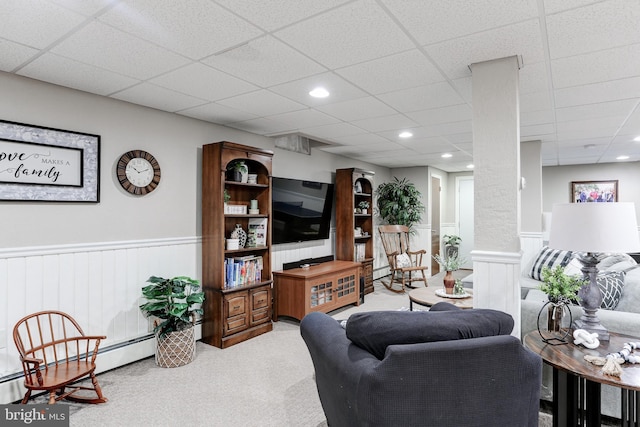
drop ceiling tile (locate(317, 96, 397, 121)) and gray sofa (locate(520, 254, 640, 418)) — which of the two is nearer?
gray sofa (locate(520, 254, 640, 418))

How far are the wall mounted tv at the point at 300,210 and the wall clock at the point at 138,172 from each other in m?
1.52

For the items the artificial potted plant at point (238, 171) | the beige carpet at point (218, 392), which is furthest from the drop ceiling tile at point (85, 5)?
the beige carpet at point (218, 392)

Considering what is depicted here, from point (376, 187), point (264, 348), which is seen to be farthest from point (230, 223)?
point (376, 187)

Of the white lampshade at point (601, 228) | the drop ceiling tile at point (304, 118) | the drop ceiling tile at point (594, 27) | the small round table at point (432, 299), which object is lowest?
the small round table at point (432, 299)

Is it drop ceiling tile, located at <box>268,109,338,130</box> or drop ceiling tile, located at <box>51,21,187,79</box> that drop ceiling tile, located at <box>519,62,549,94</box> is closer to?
drop ceiling tile, located at <box>268,109,338,130</box>

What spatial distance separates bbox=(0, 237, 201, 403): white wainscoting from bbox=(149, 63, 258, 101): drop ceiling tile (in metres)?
1.44

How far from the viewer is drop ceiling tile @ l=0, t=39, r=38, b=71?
84.4 inches

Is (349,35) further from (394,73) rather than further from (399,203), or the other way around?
(399,203)

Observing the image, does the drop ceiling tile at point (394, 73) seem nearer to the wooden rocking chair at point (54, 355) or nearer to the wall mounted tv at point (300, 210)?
the wall mounted tv at point (300, 210)

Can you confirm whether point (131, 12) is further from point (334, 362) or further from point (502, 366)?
point (502, 366)

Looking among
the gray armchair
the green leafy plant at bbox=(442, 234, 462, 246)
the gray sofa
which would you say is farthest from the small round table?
the green leafy plant at bbox=(442, 234, 462, 246)

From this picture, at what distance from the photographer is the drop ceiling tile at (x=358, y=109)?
3256 millimetres

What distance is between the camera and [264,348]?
12.0ft

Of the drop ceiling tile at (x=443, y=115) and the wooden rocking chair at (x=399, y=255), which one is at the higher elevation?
the drop ceiling tile at (x=443, y=115)
